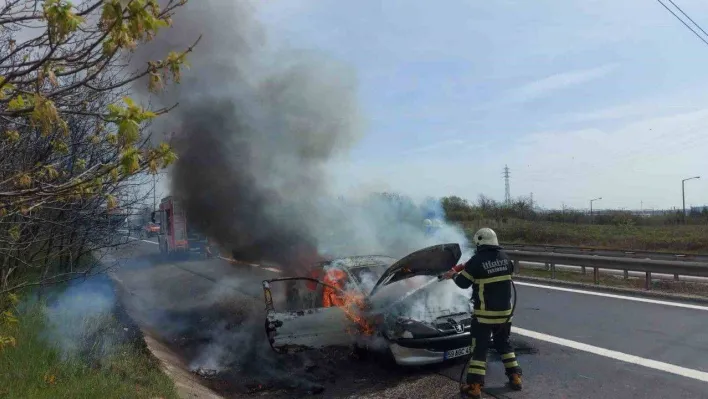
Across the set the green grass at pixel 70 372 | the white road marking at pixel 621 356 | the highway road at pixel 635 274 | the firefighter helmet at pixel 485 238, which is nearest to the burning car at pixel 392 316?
the firefighter helmet at pixel 485 238

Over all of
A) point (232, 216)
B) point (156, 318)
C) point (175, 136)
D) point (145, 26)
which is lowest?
point (156, 318)

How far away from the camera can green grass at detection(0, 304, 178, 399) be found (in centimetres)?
453

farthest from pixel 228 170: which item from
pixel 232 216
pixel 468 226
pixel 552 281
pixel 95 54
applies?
pixel 468 226

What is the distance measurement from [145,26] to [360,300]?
4.88 m

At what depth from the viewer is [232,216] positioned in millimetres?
13469

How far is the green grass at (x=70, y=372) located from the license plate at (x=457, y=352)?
296 centimetres

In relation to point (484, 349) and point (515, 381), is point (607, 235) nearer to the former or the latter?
point (515, 381)

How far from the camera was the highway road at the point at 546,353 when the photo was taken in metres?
5.40

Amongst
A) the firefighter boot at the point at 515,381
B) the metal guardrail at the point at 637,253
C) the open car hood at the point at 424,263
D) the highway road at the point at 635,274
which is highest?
the open car hood at the point at 424,263

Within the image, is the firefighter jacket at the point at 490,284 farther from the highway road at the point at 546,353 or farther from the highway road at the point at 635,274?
the highway road at the point at 635,274

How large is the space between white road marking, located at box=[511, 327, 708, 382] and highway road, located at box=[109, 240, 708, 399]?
0.01m

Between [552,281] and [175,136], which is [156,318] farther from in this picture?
[552,281]

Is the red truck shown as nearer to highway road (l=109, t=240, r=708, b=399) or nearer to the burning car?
highway road (l=109, t=240, r=708, b=399)

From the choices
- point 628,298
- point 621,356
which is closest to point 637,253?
point 628,298
